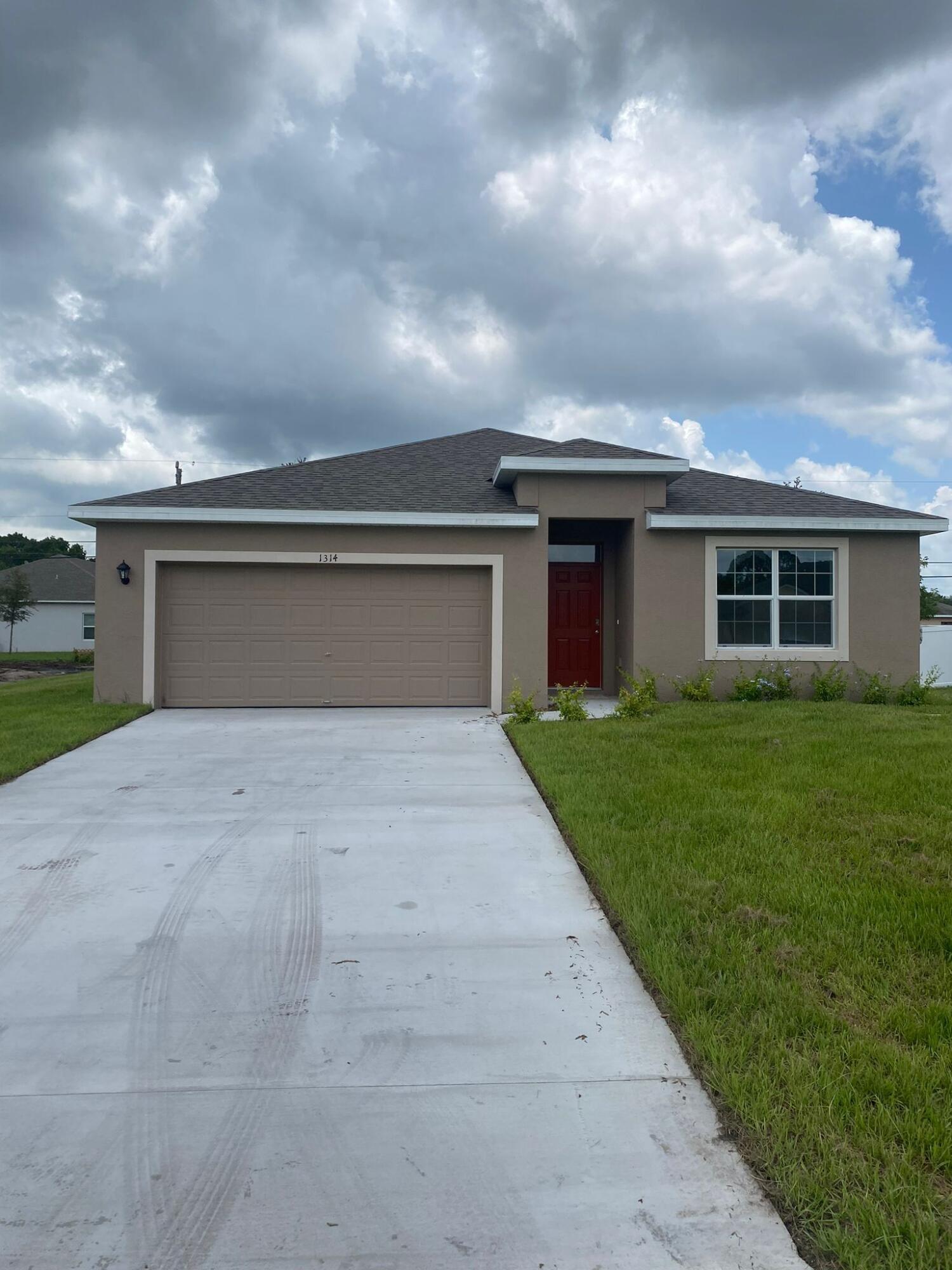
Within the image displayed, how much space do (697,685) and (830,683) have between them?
1.99 m

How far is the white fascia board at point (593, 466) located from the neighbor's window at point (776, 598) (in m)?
1.55

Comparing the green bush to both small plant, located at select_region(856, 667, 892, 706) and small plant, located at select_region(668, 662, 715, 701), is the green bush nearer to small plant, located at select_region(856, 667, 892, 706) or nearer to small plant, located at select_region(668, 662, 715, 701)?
small plant, located at select_region(668, 662, 715, 701)

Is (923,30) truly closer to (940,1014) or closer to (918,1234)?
(940,1014)

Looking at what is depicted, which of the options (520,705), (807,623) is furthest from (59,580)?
(807,623)

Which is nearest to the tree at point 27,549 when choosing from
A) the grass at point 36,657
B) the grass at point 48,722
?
the grass at point 36,657

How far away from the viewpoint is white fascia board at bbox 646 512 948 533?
476 inches

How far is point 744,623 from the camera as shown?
41.3ft

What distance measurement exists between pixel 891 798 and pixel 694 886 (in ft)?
8.16

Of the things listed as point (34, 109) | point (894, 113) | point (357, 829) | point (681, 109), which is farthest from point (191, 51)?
point (357, 829)

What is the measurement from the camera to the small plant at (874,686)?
40.4ft

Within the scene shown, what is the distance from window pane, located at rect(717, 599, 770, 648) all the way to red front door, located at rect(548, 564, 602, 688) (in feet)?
6.69

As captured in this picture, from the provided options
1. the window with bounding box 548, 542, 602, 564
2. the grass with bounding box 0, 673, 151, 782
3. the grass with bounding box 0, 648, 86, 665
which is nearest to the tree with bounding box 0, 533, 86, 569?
the grass with bounding box 0, 648, 86, 665

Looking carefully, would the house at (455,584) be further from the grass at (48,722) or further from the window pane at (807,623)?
the grass at (48,722)

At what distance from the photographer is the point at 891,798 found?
6102mm
